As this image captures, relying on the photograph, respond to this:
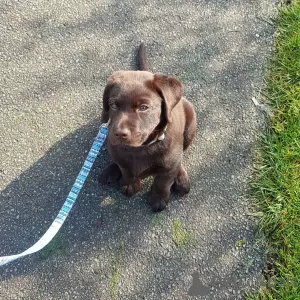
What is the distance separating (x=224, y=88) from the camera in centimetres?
363

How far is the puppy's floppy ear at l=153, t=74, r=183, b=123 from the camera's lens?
2.54m

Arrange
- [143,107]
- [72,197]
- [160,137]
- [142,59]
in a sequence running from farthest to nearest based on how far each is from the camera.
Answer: [142,59] < [72,197] < [160,137] < [143,107]

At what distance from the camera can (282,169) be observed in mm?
3293

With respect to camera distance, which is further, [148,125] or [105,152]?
[105,152]

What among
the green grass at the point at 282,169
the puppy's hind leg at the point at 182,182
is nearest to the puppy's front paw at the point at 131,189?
the puppy's hind leg at the point at 182,182

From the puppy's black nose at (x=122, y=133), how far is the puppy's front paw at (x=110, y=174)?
808 millimetres

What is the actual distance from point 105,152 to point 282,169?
134cm

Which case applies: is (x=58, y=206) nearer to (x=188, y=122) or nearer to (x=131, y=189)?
(x=131, y=189)

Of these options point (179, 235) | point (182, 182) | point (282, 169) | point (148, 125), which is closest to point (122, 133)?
point (148, 125)

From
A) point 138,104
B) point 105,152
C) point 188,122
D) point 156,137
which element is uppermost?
point 138,104

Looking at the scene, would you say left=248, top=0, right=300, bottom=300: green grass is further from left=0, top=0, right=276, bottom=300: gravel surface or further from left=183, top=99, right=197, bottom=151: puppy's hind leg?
left=183, top=99, right=197, bottom=151: puppy's hind leg

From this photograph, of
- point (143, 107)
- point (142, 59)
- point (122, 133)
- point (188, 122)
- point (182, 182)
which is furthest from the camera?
point (142, 59)

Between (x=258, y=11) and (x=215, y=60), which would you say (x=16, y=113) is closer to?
(x=215, y=60)

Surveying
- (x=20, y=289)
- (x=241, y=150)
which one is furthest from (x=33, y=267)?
(x=241, y=150)
